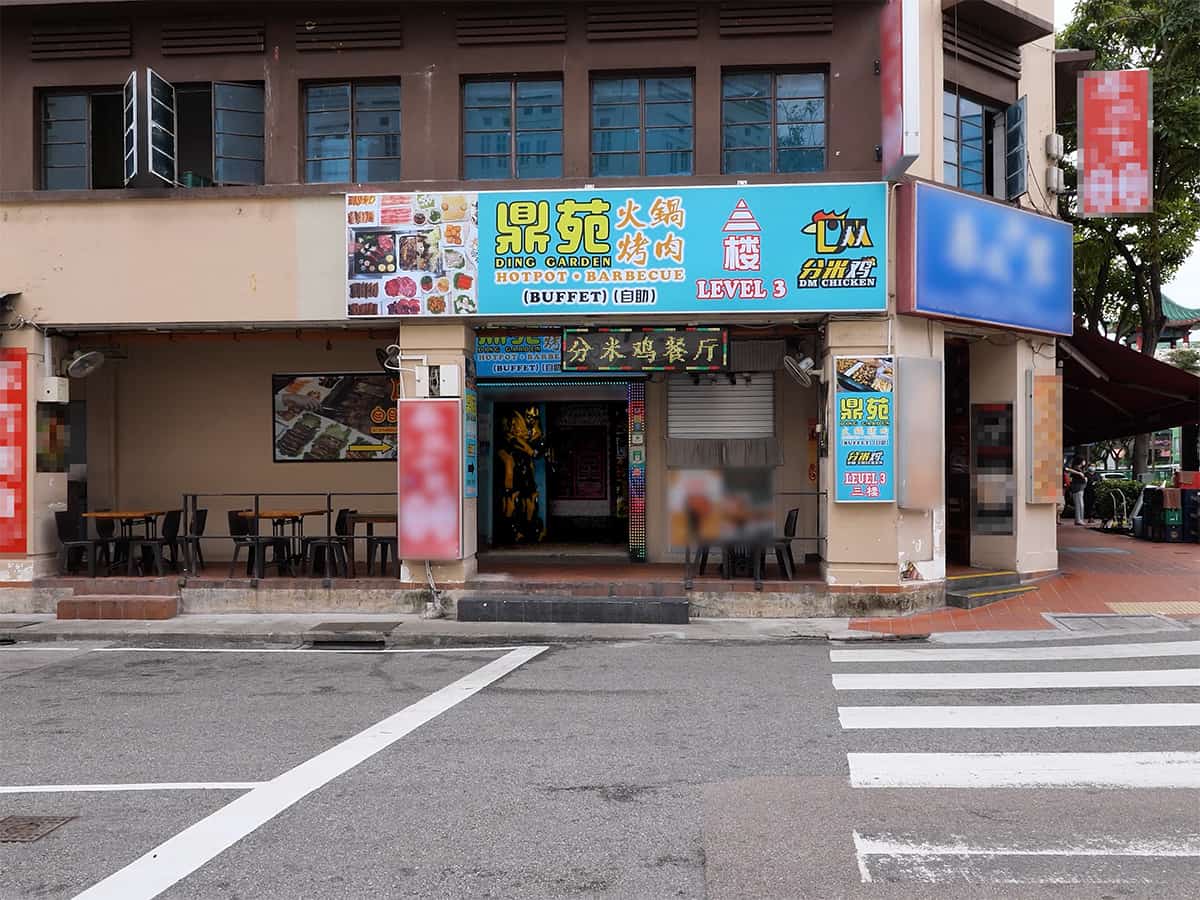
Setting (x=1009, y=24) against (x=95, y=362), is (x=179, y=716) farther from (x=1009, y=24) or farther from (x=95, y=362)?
(x=1009, y=24)

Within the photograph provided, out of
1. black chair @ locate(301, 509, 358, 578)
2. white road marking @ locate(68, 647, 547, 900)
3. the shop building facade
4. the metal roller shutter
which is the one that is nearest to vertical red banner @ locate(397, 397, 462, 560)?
the shop building facade

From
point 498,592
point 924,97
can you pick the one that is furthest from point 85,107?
point 924,97

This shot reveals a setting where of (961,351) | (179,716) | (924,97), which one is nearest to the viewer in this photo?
(179,716)

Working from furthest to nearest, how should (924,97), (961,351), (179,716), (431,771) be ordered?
(961,351) < (924,97) < (179,716) < (431,771)

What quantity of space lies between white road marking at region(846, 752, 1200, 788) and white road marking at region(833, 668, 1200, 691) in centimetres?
210

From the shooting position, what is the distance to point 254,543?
13172mm

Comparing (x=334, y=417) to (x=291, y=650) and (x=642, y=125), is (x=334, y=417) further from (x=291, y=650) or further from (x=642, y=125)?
(x=642, y=125)

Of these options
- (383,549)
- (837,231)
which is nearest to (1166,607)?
(837,231)

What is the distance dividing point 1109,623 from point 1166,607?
49.9 inches

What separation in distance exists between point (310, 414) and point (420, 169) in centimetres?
451

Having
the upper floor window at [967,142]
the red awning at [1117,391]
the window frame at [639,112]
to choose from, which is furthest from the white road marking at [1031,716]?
the red awning at [1117,391]

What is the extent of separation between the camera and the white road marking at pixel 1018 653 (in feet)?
32.0

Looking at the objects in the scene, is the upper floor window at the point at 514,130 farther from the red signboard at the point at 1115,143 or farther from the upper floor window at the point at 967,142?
the red signboard at the point at 1115,143

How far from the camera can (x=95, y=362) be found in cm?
1365
